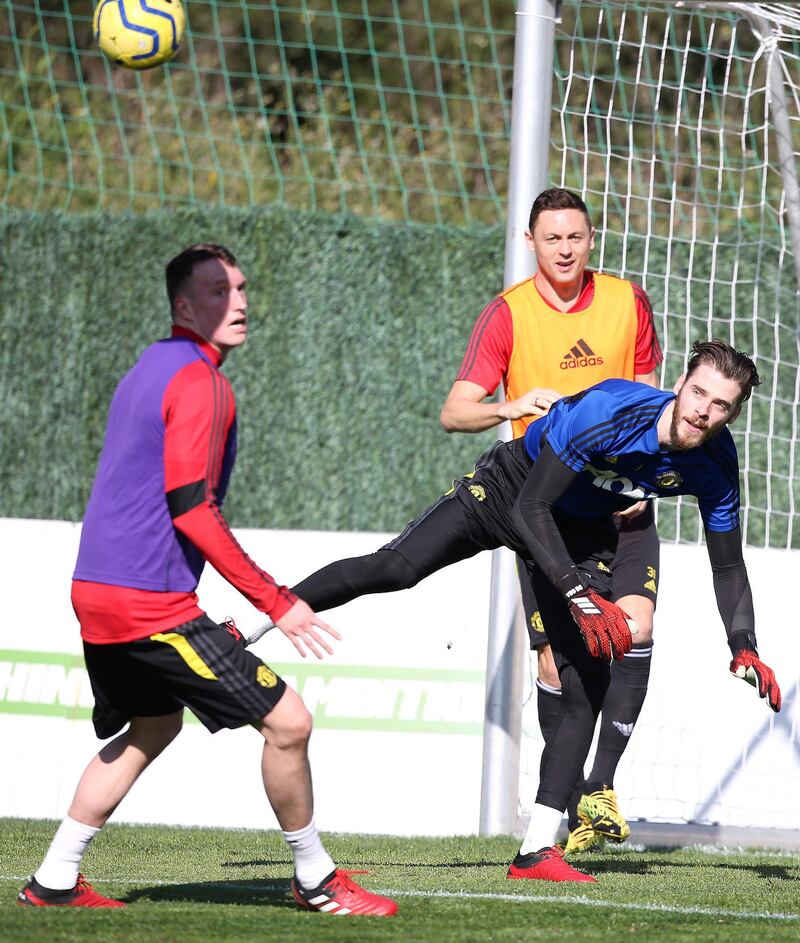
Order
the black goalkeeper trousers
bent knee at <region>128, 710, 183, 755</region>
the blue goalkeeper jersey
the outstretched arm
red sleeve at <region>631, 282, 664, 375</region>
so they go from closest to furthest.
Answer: bent knee at <region>128, 710, 183, 755</region>, the blue goalkeeper jersey, the outstretched arm, the black goalkeeper trousers, red sleeve at <region>631, 282, 664, 375</region>

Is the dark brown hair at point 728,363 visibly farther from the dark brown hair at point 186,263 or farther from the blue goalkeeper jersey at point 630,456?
the dark brown hair at point 186,263

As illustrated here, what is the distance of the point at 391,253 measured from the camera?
1212 centimetres

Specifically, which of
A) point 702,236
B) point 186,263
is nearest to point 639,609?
point 186,263

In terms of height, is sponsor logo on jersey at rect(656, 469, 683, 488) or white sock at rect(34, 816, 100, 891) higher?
sponsor logo on jersey at rect(656, 469, 683, 488)

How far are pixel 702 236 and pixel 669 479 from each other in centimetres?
917

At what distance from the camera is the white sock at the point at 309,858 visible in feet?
13.6

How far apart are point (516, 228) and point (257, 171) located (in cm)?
994

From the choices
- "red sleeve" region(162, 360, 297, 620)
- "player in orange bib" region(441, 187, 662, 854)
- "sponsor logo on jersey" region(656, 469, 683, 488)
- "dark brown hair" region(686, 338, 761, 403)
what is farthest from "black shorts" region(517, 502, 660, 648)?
"red sleeve" region(162, 360, 297, 620)

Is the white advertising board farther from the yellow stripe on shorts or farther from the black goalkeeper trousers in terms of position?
the yellow stripe on shorts

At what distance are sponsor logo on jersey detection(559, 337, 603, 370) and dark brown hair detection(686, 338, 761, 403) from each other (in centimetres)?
116

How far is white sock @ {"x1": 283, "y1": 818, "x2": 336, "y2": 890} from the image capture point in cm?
413

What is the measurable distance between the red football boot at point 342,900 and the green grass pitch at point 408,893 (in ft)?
0.16

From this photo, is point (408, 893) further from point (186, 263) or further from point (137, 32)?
point (137, 32)

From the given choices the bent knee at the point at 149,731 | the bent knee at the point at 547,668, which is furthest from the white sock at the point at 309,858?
the bent knee at the point at 547,668
